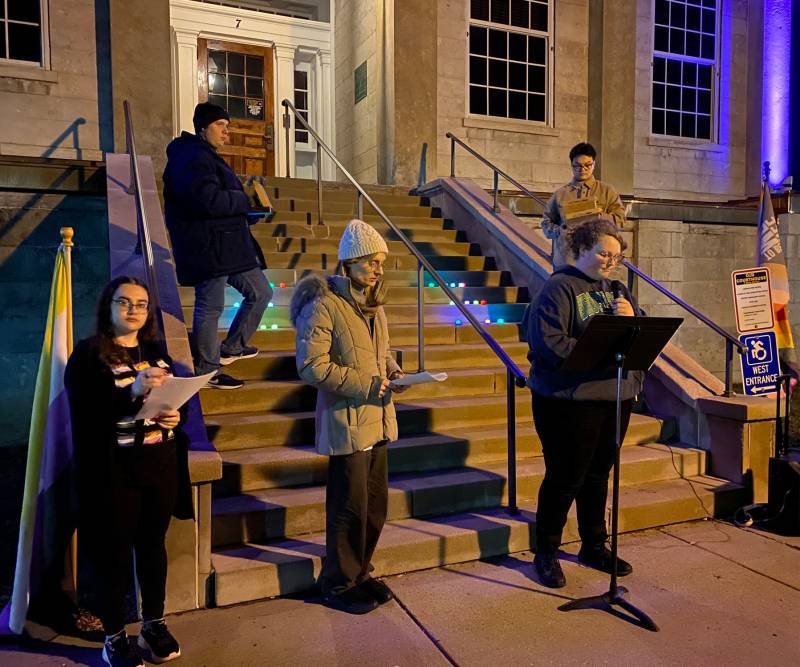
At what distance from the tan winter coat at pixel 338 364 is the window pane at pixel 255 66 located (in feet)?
28.7

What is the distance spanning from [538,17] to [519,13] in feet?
1.14

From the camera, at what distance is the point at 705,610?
139 inches

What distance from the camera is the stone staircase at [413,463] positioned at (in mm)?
3916

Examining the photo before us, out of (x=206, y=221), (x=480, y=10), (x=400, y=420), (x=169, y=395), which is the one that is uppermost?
(x=480, y=10)

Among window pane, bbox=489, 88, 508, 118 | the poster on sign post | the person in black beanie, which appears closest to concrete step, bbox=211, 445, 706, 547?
the person in black beanie

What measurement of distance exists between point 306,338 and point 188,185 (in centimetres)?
170

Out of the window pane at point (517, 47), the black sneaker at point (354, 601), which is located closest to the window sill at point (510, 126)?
A: the window pane at point (517, 47)

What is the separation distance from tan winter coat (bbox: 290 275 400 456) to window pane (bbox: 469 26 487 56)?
8.92 metres

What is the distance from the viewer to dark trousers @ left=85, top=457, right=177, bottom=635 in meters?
2.89

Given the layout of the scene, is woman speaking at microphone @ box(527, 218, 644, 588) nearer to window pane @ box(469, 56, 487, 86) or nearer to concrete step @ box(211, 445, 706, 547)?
concrete step @ box(211, 445, 706, 547)

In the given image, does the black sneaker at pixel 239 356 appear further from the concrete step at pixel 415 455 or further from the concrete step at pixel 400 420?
the concrete step at pixel 415 455

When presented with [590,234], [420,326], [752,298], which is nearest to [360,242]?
[590,234]

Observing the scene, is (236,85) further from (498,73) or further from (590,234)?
(590,234)

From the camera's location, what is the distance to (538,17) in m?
11.7
